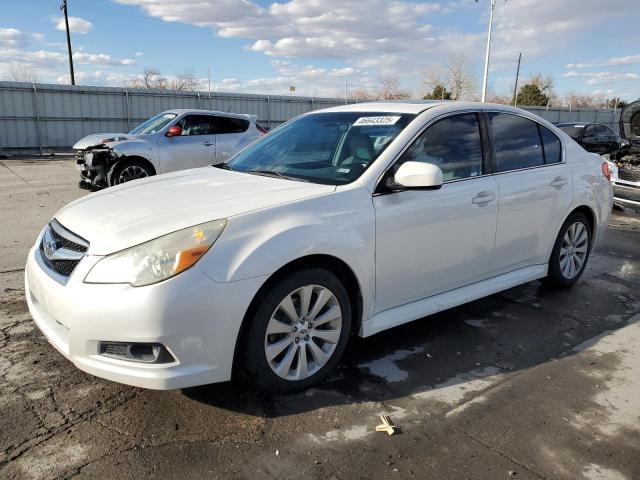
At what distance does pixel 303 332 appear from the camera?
123 inches

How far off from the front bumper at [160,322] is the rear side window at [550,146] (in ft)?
10.4

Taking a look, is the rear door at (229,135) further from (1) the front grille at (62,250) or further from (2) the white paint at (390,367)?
(2) the white paint at (390,367)

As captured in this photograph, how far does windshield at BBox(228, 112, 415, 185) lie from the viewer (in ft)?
11.8

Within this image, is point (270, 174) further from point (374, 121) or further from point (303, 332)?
point (303, 332)

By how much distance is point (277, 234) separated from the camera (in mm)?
2883

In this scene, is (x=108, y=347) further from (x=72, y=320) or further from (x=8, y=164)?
(x=8, y=164)

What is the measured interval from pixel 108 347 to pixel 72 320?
22 centimetres

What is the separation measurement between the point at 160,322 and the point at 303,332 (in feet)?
2.82

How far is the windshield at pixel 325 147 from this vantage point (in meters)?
3.58

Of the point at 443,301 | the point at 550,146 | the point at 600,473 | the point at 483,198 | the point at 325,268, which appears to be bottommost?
the point at 600,473

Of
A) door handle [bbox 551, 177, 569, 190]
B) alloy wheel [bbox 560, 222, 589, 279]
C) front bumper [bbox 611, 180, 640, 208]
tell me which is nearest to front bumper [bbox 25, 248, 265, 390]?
door handle [bbox 551, 177, 569, 190]

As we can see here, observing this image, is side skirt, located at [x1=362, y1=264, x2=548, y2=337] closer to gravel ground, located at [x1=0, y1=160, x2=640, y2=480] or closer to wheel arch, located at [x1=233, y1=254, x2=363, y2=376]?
wheel arch, located at [x1=233, y1=254, x2=363, y2=376]

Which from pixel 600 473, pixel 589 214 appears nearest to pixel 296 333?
pixel 600 473

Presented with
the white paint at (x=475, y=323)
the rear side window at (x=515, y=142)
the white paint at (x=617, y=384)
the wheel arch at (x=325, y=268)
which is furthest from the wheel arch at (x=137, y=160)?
the white paint at (x=617, y=384)
